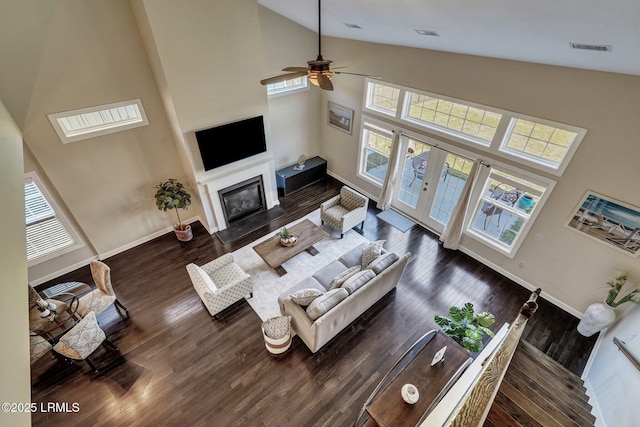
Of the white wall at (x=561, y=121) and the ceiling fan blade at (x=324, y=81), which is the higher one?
the ceiling fan blade at (x=324, y=81)

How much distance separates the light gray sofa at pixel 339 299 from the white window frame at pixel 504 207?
6.81 ft

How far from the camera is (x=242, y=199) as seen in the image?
7.05m

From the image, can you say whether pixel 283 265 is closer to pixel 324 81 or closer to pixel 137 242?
pixel 137 242

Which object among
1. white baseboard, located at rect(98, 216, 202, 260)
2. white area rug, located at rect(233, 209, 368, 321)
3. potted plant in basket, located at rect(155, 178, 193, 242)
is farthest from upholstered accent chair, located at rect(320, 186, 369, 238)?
white baseboard, located at rect(98, 216, 202, 260)

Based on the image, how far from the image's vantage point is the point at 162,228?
6852 mm

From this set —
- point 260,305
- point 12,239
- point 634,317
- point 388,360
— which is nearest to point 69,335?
point 12,239

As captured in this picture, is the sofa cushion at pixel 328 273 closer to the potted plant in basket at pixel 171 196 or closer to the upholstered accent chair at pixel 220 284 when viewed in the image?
the upholstered accent chair at pixel 220 284

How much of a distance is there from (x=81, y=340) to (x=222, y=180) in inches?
143

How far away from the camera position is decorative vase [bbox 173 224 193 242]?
21.4 feet

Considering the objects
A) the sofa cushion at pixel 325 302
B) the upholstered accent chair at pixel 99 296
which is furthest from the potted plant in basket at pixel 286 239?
the upholstered accent chair at pixel 99 296

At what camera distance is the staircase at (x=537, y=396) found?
3.02 m

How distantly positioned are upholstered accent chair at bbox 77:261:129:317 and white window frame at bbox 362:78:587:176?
6.26 m

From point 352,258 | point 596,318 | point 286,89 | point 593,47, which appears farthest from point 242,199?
point 596,318

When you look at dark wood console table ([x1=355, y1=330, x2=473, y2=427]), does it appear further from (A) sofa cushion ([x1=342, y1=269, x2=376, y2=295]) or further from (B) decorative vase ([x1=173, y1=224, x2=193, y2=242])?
(B) decorative vase ([x1=173, y1=224, x2=193, y2=242])
